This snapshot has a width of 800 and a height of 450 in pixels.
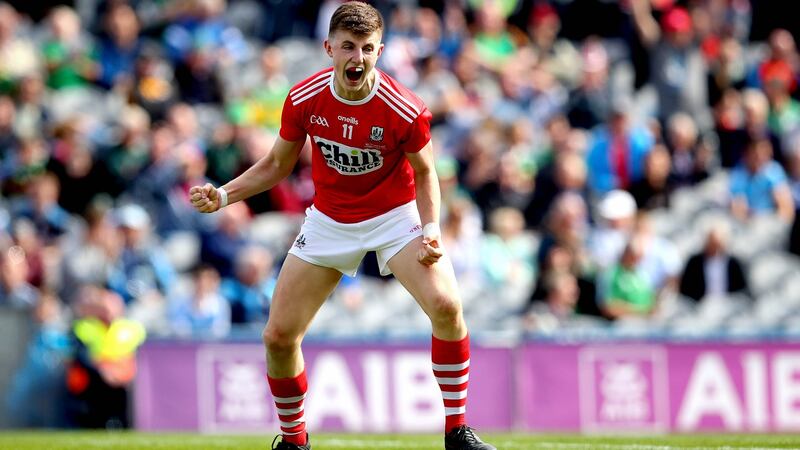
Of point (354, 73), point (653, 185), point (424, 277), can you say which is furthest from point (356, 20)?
point (653, 185)

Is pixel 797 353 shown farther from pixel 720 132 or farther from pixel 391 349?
pixel 720 132

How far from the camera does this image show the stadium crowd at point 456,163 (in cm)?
1283

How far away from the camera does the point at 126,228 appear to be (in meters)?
12.9

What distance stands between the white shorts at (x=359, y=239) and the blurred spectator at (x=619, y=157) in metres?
7.72

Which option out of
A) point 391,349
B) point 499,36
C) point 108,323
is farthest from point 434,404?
point 499,36

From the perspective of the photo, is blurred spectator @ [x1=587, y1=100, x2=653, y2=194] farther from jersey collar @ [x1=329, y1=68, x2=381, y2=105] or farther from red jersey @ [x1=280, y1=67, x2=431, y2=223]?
jersey collar @ [x1=329, y1=68, x2=381, y2=105]

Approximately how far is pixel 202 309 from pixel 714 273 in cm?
503

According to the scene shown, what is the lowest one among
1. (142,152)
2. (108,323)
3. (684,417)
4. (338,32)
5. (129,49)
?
(684,417)

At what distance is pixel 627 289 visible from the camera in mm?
12812

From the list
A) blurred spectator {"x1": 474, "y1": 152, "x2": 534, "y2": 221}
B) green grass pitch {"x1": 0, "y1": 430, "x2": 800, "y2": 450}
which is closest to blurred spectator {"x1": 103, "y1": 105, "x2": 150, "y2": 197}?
blurred spectator {"x1": 474, "y1": 152, "x2": 534, "y2": 221}

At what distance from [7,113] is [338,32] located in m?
8.58

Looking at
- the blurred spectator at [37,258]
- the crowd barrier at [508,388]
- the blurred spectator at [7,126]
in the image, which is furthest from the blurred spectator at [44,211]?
the crowd barrier at [508,388]

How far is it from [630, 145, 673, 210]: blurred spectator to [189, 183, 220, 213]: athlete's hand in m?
8.16

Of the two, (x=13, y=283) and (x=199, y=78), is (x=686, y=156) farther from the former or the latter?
(x=13, y=283)
